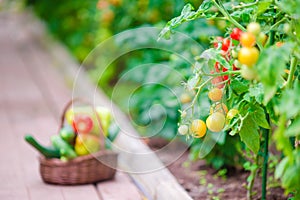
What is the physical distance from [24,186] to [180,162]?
3.29ft

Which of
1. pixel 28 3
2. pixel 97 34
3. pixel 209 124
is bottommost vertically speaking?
pixel 28 3

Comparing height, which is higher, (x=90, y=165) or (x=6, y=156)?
(x=90, y=165)

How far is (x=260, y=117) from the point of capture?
2.56 m

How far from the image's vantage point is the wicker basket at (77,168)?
3518 mm

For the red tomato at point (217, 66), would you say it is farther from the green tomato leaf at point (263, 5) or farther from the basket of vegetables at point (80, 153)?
the basket of vegetables at point (80, 153)

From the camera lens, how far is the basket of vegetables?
3.53 m

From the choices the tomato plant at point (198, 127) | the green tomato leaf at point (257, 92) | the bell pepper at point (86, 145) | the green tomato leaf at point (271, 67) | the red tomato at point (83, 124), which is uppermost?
the green tomato leaf at point (271, 67)

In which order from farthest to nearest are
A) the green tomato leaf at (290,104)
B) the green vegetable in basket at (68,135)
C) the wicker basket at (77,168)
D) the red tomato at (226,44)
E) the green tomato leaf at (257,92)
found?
the green vegetable in basket at (68,135)
the wicker basket at (77,168)
the red tomato at (226,44)
the green tomato leaf at (257,92)
the green tomato leaf at (290,104)

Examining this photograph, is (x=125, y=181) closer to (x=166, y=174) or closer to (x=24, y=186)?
(x=166, y=174)

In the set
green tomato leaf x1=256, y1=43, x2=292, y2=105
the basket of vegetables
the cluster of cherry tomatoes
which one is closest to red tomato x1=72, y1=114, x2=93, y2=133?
the basket of vegetables

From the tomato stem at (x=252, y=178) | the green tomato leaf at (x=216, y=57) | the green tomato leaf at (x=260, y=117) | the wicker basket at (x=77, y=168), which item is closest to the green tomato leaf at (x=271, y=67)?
the green tomato leaf at (x=216, y=57)

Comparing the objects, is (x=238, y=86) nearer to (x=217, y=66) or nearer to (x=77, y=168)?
(x=217, y=66)

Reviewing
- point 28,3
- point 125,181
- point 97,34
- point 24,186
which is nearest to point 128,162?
point 125,181

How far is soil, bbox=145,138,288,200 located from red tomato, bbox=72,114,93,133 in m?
0.56
